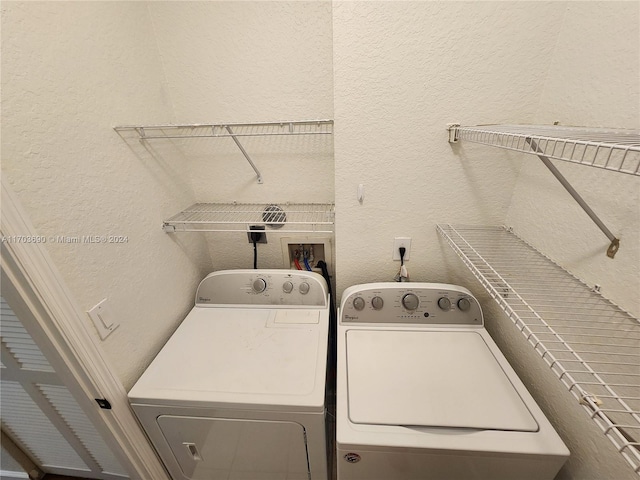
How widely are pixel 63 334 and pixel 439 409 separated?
1170 millimetres

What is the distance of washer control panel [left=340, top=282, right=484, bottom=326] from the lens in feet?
3.79

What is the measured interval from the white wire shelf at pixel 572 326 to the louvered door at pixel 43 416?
1414 millimetres

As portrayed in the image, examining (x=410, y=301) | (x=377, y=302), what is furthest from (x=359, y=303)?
(x=410, y=301)

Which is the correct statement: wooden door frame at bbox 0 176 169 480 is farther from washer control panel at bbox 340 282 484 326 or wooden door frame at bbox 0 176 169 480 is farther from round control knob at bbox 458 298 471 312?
round control knob at bbox 458 298 471 312

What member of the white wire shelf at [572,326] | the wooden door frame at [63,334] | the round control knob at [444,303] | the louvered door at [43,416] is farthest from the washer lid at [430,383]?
the louvered door at [43,416]

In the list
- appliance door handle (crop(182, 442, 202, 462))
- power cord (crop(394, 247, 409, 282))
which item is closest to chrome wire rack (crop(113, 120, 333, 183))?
power cord (crop(394, 247, 409, 282))

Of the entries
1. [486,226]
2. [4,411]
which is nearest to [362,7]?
[486,226]

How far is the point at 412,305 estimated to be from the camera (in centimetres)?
116

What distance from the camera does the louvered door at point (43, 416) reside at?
0.88 meters

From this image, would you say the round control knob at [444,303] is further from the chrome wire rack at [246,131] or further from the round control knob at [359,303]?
the chrome wire rack at [246,131]

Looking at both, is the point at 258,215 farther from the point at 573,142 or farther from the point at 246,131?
the point at 573,142

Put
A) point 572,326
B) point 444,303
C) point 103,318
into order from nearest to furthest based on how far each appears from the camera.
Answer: point 572,326 < point 103,318 < point 444,303

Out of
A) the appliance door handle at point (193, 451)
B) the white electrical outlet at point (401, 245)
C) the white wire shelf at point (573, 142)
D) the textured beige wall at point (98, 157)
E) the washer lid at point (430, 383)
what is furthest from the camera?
the white electrical outlet at point (401, 245)

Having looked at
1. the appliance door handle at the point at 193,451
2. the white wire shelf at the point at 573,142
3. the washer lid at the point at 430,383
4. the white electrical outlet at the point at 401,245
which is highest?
the white wire shelf at the point at 573,142
